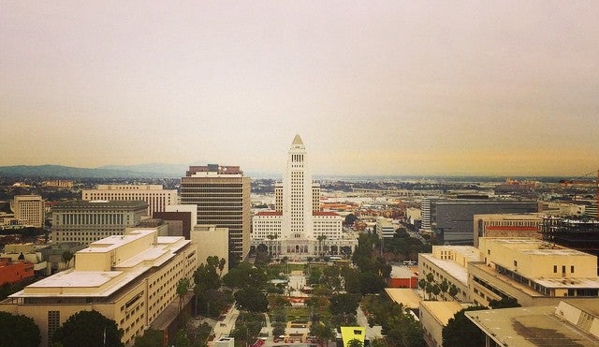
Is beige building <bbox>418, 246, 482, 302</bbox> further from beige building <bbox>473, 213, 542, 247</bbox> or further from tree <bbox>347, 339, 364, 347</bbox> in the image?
beige building <bbox>473, 213, 542, 247</bbox>

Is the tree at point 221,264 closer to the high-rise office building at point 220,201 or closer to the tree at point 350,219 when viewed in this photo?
the high-rise office building at point 220,201

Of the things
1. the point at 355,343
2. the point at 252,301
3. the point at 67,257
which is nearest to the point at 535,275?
the point at 355,343

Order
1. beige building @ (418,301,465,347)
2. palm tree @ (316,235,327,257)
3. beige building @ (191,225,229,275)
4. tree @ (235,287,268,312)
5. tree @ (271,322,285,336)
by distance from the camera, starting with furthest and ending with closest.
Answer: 1. palm tree @ (316,235,327,257)
2. beige building @ (191,225,229,275)
3. tree @ (235,287,268,312)
4. tree @ (271,322,285,336)
5. beige building @ (418,301,465,347)

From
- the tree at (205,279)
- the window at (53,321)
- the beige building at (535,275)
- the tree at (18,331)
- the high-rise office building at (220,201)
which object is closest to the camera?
the tree at (18,331)

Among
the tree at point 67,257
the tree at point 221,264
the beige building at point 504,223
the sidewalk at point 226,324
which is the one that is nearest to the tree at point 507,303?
the sidewalk at point 226,324

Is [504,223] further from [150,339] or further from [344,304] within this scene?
[150,339]

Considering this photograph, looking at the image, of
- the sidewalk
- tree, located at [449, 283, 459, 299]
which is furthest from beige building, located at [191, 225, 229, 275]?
tree, located at [449, 283, 459, 299]

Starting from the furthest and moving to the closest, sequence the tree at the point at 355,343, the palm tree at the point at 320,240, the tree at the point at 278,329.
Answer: the palm tree at the point at 320,240
the tree at the point at 278,329
the tree at the point at 355,343
